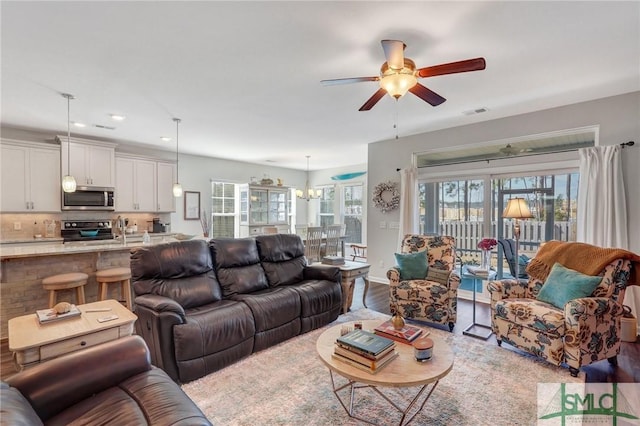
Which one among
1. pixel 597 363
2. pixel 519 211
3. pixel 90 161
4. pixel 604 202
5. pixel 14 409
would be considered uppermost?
pixel 90 161

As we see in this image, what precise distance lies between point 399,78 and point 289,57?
961 mm

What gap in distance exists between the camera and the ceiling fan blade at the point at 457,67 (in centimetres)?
197

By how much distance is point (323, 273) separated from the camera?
143 inches

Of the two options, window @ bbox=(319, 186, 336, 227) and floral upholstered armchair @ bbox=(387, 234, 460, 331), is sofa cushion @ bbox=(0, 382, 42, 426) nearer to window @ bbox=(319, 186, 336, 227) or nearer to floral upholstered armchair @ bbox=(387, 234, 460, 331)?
floral upholstered armchair @ bbox=(387, 234, 460, 331)

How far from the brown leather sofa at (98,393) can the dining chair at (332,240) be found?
4356mm

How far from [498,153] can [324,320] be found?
3.46 m

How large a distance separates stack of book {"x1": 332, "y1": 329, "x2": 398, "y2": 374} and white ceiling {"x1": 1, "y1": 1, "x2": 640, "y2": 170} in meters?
2.10

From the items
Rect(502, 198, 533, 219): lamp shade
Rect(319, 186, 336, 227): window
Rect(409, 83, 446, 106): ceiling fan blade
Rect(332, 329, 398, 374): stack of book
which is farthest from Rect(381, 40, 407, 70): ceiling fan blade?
Rect(319, 186, 336, 227): window

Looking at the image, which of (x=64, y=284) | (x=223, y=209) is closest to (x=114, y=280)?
(x=64, y=284)

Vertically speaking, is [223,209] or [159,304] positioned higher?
[223,209]

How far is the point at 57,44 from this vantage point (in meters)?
2.35

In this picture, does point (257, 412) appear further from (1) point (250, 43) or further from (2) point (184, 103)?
(2) point (184, 103)

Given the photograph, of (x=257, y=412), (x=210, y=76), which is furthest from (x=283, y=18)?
(x=257, y=412)

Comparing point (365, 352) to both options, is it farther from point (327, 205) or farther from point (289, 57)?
point (327, 205)
